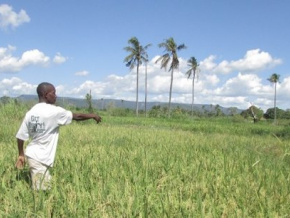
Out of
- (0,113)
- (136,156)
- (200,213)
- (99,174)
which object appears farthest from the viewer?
(0,113)

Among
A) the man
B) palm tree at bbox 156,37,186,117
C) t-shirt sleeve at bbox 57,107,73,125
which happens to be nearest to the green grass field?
the man

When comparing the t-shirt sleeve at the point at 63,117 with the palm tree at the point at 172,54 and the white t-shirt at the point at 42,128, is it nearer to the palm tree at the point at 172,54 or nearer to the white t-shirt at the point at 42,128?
the white t-shirt at the point at 42,128

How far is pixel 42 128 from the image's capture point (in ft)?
12.8

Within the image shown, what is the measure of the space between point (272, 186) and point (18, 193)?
2663 mm

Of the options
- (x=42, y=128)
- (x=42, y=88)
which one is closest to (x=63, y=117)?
(x=42, y=128)

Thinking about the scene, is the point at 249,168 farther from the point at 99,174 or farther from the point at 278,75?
the point at 278,75

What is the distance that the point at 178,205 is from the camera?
3.10 metres

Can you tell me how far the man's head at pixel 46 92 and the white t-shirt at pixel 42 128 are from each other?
67 millimetres

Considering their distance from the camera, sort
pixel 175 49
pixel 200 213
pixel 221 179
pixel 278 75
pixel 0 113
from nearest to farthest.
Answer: pixel 200 213 < pixel 221 179 < pixel 0 113 < pixel 175 49 < pixel 278 75

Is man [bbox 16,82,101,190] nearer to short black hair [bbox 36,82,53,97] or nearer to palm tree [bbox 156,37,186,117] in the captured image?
short black hair [bbox 36,82,53,97]

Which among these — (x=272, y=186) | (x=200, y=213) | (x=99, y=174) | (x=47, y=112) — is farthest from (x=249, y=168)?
(x=47, y=112)

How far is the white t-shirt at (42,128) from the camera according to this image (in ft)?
12.8

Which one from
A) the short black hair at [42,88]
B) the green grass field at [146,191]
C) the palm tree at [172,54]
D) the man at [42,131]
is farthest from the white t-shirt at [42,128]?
the palm tree at [172,54]

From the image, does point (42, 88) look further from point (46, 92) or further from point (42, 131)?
point (42, 131)
